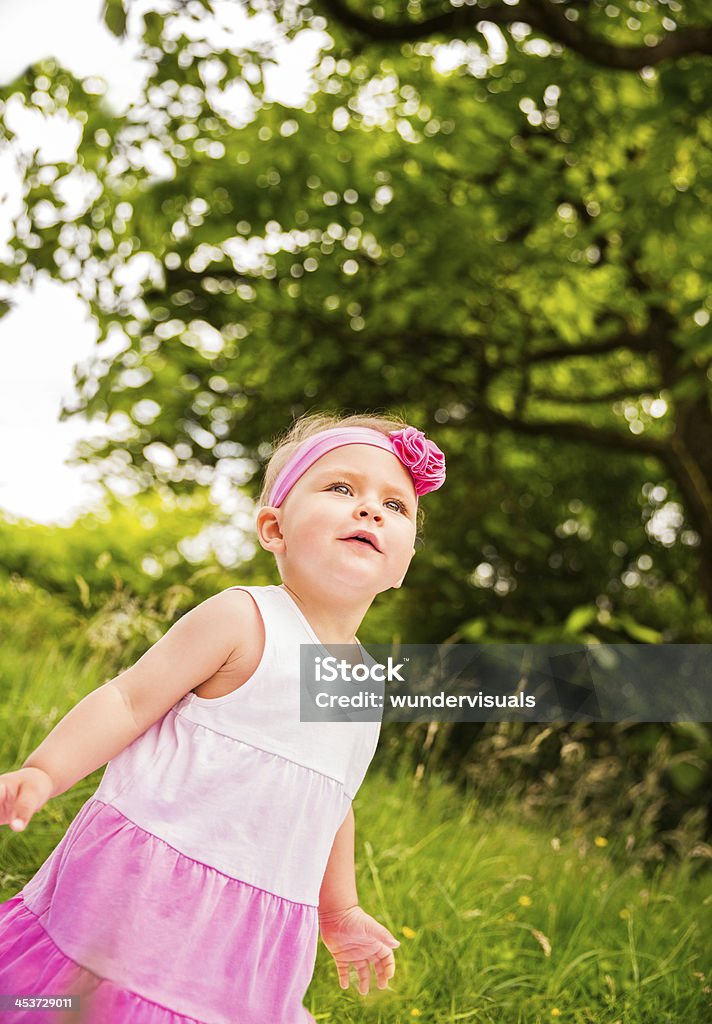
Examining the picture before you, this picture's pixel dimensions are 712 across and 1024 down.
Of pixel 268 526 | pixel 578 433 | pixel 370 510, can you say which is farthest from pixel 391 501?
pixel 578 433

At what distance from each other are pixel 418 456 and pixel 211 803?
2.34 ft

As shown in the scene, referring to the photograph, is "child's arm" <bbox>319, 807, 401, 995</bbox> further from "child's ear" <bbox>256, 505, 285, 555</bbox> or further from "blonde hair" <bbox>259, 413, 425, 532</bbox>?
"blonde hair" <bbox>259, 413, 425, 532</bbox>

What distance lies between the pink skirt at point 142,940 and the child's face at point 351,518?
53 centimetres

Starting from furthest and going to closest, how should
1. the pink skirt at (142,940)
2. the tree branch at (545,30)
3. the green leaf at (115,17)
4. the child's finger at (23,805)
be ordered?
the tree branch at (545,30), the green leaf at (115,17), the pink skirt at (142,940), the child's finger at (23,805)

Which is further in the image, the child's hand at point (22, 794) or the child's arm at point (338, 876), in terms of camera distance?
the child's arm at point (338, 876)

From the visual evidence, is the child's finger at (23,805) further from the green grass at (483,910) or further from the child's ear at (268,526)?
the green grass at (483,910)

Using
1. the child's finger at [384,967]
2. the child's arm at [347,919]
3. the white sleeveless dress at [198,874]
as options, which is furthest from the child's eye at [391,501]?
the child's finger at [384,967]

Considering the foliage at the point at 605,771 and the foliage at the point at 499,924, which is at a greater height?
the foliage at the point at 605,771

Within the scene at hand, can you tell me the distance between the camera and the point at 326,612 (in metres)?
1.83

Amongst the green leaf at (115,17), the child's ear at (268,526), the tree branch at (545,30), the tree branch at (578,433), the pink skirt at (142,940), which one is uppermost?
the tree branch at (545,30)

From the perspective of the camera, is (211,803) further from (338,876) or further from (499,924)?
(499,924)

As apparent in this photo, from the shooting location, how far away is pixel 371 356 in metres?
5.51

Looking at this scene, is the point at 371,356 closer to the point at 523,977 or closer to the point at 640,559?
the point at 640,559

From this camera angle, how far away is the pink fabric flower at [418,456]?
74.9 inches
